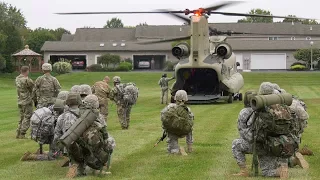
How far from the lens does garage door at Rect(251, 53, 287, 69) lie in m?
84.9

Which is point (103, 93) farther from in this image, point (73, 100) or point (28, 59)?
Result: point (28, 59)

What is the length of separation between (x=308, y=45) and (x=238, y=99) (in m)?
52.7

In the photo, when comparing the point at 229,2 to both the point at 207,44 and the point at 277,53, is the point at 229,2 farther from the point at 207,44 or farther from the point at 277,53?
the point at 277,53

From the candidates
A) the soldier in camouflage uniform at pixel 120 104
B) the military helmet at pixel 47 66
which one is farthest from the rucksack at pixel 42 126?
the soldier in camouflage uniform at pixel 120 104

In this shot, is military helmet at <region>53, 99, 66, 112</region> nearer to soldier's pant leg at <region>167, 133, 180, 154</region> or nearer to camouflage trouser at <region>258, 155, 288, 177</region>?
soldier's pant leg at <region>167, 133, 180, 154</region>

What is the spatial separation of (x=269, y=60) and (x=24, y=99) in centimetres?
7095

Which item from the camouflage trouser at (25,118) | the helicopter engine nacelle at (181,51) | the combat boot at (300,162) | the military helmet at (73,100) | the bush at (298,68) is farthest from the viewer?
the bush at (298,68)

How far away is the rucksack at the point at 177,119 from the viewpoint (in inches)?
492

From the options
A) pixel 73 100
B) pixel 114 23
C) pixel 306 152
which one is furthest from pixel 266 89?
pixel 114 23

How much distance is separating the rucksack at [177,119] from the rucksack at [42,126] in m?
2.16

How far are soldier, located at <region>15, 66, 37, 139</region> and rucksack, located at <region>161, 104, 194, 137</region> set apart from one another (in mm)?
4978

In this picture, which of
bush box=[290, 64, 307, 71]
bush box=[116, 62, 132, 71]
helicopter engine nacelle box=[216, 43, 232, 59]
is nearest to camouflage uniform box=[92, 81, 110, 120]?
helicopter engine nacelle box=[216, 43, 232, 59]

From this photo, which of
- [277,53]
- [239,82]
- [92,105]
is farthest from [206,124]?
[277,53]

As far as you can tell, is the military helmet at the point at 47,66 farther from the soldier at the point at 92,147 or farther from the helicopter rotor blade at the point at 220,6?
the helicopter rotor blade at the point at 220,6
